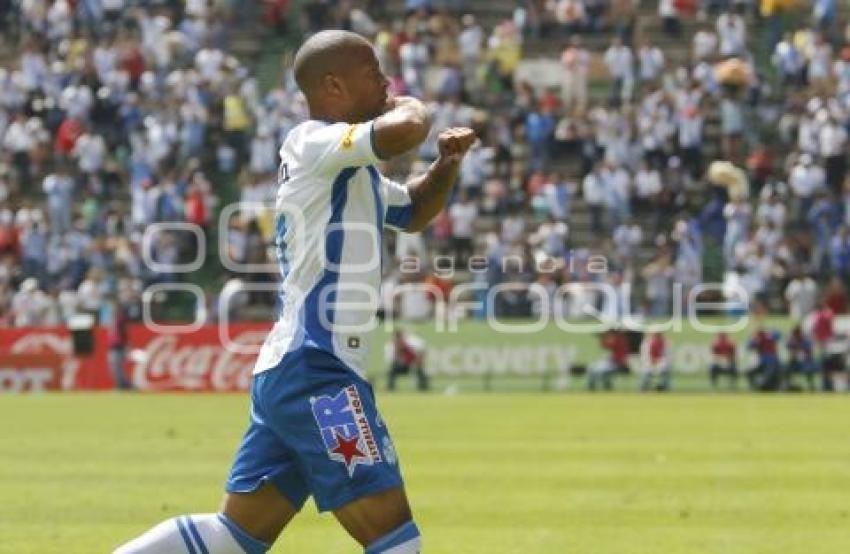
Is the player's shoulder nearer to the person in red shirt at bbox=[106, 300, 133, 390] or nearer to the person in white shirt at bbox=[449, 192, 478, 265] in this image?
the person in red shirt at bbox=[106, 300, 133, 390]

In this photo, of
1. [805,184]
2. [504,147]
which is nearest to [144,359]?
[504,147]

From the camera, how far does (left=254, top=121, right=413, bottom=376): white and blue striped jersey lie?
26.9 ft

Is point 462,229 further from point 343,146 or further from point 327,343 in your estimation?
point 343,146

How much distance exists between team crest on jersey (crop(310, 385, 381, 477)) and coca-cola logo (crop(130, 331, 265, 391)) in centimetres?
2926

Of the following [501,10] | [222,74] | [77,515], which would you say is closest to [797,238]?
[501,10]

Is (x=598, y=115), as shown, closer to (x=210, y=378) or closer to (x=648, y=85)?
(x=648, y=85)

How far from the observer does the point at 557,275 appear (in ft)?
123

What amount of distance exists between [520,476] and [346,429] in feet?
33.5

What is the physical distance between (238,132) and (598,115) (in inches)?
313

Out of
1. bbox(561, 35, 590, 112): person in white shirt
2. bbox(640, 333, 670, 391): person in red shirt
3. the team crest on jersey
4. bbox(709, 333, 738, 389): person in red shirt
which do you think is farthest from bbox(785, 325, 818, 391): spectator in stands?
the team crest on jersey

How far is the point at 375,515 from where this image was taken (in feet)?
26.2

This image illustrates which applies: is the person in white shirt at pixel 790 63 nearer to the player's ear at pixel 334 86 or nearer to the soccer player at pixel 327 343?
the soccer player at pixel 327 343

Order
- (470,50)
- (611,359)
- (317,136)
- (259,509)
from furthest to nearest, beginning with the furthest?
1. (470,50)
2. (611,359)
3. (259,509)
4. (317,136)

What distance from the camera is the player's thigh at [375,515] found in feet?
26.3
